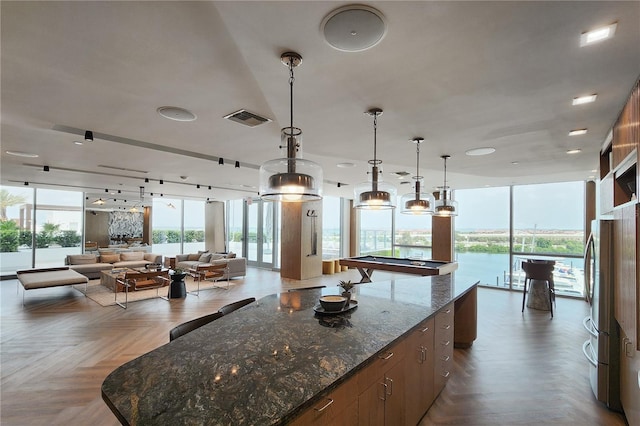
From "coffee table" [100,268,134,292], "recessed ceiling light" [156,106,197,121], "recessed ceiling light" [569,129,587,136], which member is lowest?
"coffee table" [100,268,134,292]

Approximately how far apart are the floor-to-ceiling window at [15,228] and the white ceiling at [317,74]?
21.6 ft

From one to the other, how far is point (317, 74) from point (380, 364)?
1806 mm

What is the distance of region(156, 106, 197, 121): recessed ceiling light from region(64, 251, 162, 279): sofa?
729cm

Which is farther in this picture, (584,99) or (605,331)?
(605,331)

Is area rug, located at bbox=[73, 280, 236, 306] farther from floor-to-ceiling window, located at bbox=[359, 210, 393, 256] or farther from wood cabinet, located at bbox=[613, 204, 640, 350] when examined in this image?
wood cabinet, located at bbox=[613, 204, 640, 350]

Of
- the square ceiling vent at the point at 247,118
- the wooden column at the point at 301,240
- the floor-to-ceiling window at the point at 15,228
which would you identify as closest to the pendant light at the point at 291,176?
the square ceiling vent at the point at 247,118

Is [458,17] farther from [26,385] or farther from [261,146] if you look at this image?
Result: [26,385]

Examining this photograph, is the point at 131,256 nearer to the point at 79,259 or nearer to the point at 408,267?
the point at 79,259

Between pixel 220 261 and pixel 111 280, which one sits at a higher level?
pixel 220 261

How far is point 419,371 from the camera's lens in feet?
7.43

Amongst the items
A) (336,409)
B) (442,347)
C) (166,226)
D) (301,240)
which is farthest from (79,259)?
(336,409)

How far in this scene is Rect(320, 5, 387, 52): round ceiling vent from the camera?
55.6 inches

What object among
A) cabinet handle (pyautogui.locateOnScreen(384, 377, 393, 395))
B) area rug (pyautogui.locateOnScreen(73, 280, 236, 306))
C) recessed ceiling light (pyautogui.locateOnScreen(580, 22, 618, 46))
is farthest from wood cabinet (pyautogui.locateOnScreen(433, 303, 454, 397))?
area rug (pyautogui.locateOnScreen(73, 280, 236, 306))

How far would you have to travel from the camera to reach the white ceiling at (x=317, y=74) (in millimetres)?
1485
